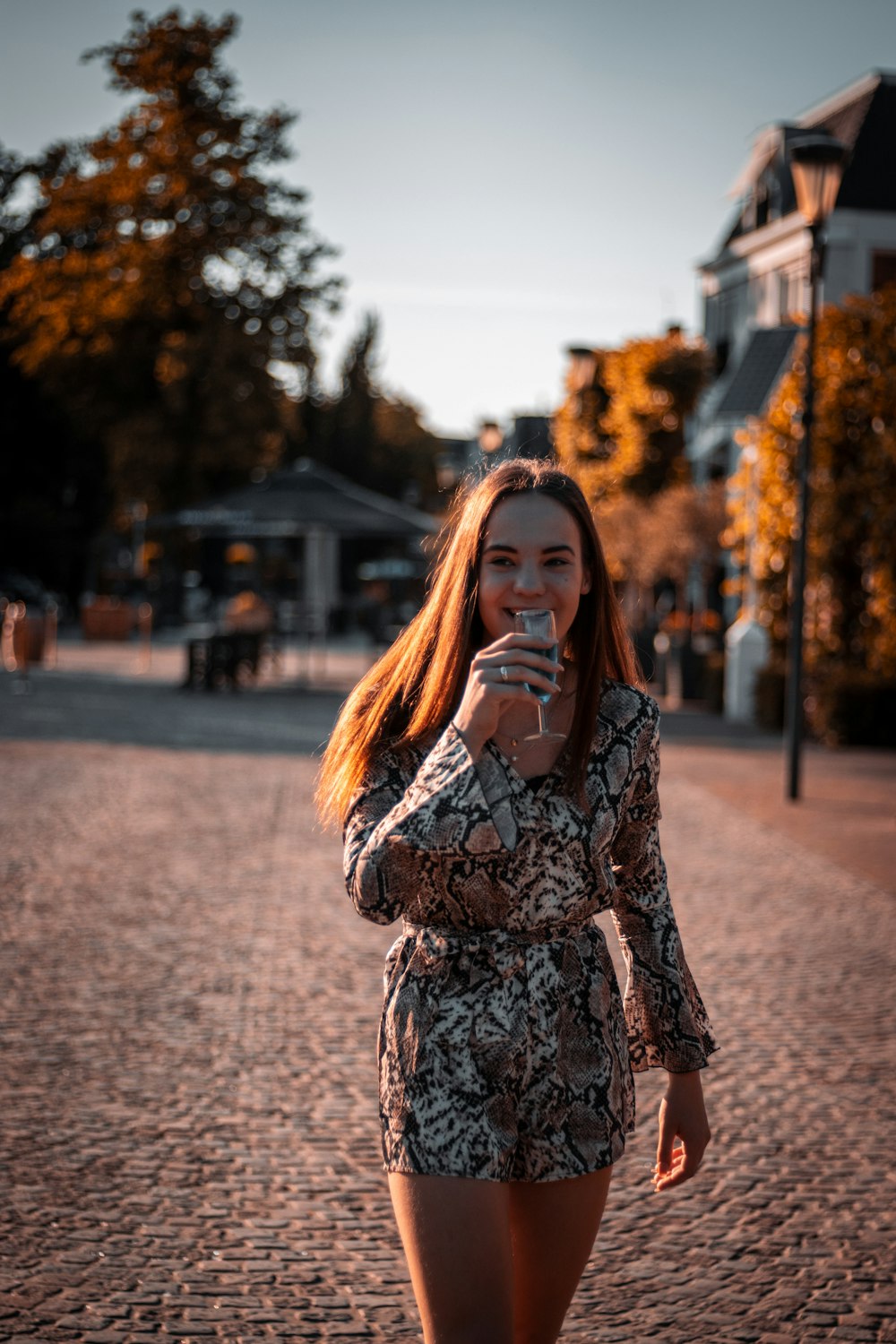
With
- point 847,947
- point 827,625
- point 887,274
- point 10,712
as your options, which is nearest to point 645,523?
point 887,274

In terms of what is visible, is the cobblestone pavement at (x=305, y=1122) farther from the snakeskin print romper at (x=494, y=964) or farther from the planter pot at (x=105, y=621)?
the planter pot at (x=105, y=621)

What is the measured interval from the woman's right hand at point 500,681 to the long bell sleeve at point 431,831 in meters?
0.04

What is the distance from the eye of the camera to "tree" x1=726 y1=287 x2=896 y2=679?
17.3 metres

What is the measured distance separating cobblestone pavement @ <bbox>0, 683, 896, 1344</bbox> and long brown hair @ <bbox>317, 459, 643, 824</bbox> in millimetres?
1560

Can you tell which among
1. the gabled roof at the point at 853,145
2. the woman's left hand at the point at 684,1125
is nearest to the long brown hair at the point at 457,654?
the woman's left hand at the point at 684,1125

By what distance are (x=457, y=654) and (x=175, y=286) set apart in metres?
40.8

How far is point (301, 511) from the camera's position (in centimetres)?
2459

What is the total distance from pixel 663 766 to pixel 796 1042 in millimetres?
9370

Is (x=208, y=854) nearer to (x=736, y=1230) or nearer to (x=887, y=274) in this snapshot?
(x=736, y=1230)

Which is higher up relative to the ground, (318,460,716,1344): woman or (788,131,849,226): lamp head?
(788,131,849,226): lamp head

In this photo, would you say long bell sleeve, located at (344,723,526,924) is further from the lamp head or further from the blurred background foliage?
the blurred background foliage

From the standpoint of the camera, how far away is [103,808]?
1201cm

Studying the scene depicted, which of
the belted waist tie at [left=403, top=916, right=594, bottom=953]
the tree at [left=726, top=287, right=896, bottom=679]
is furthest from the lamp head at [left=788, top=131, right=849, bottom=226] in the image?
the belted waist tie at [left=403, top=916, right=594, bottom=953]

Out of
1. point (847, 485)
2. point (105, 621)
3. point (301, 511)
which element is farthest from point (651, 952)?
point (105, 621)
